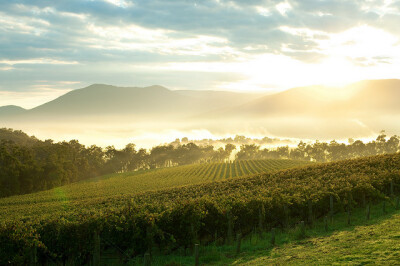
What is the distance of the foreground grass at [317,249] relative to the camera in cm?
1406

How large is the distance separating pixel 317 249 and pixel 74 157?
13108 centimetres

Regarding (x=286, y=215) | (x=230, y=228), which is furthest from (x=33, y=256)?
(x=286, y=215)

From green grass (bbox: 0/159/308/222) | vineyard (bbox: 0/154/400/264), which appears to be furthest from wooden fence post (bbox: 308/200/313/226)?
green grass (bbox: 0/159/308/222)

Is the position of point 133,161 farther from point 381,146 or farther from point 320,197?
point 320,197

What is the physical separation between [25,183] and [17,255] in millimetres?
93891

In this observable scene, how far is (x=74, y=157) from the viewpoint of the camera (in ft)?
440

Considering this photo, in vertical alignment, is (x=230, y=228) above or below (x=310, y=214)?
below

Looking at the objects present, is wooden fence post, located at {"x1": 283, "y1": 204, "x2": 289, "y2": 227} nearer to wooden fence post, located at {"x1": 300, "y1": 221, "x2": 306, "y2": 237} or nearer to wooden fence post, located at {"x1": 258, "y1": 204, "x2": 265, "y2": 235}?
wooden fence post, located at {"x1": 258, "y1": 204, "x2": 265, "y2": 235}

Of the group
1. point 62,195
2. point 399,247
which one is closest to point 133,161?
point 62,195

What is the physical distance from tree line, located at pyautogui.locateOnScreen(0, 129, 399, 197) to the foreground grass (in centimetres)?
8970


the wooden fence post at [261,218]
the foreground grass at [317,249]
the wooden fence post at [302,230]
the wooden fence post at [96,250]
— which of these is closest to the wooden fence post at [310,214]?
the foreground grass at [317,249]

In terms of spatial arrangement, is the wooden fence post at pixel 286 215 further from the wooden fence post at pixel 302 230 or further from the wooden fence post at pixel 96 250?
the wooden fence post at pixel 96 250

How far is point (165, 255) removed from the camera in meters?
20.2

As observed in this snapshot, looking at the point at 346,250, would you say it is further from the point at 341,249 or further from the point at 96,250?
the point at 96,250
